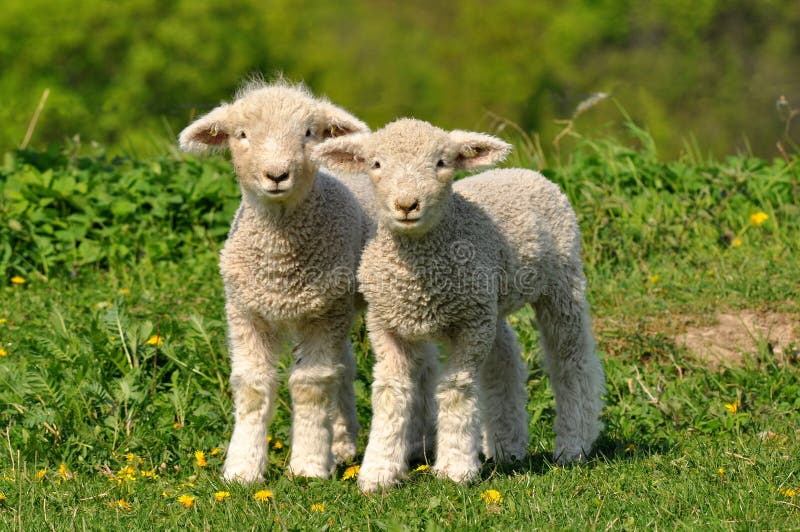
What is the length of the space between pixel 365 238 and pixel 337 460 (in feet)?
4.07

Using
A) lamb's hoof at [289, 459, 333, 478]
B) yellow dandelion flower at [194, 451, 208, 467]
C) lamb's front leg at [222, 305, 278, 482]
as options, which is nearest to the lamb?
lamb's hoof at [289, 459, 333, 478]

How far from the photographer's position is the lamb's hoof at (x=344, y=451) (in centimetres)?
588

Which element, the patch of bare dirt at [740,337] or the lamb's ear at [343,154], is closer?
the lamb's ear at [343,154]

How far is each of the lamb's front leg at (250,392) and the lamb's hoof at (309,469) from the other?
0.15m

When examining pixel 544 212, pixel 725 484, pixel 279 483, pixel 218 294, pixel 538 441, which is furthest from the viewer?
pixel 218 294

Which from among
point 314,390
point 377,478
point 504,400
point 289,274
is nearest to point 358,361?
point 504,400

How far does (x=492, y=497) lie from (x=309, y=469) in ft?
3.54

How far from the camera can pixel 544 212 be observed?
5652 millimetres

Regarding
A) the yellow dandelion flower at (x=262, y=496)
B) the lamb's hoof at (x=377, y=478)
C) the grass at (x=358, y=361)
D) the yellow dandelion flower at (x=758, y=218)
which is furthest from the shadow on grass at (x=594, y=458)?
the yellow dandelion flower at (x=758, y=218)

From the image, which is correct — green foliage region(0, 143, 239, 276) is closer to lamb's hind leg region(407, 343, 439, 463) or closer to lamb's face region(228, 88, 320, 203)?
lamb's hind leg region(407, 343, 439, 463)

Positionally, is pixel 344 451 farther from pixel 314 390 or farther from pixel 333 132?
pixel 333 132

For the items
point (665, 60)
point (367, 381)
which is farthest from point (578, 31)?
point (367, 381)

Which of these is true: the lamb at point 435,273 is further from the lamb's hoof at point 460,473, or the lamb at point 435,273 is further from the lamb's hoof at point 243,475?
the lamb's hoof at point 243,475

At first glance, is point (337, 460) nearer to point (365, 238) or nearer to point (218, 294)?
point (365, 238)
